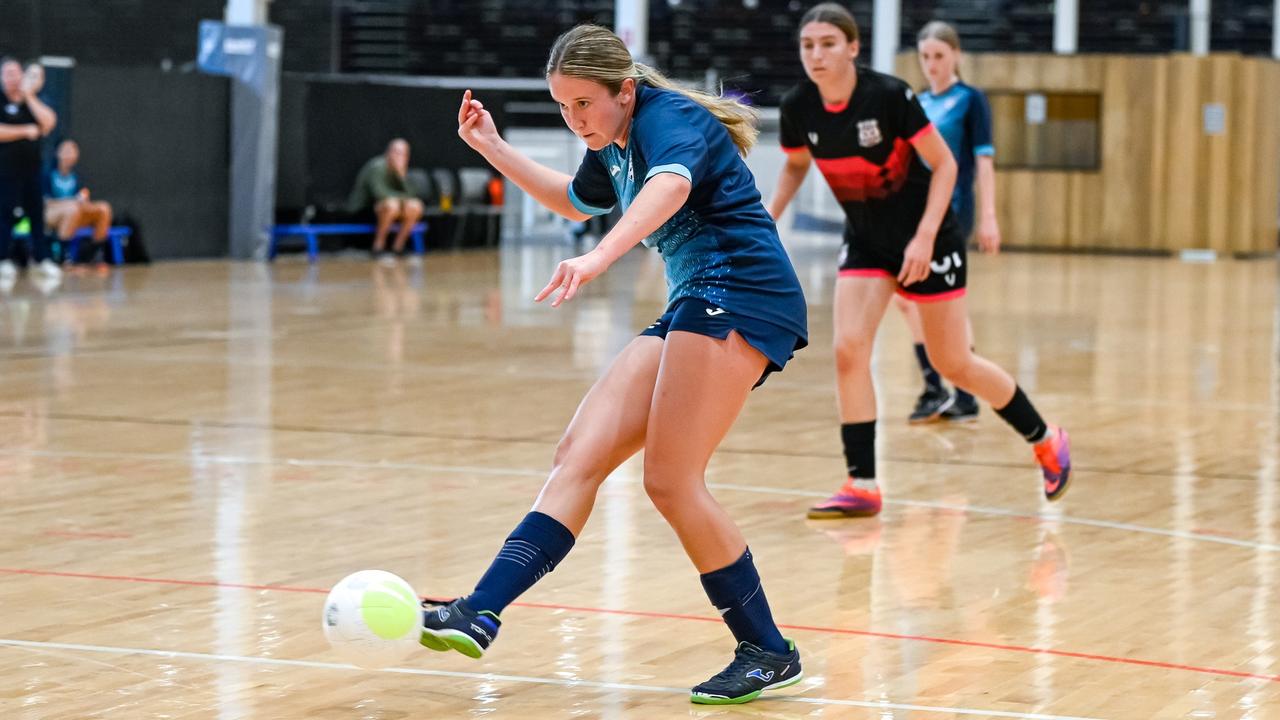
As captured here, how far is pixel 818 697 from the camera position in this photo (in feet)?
12.9

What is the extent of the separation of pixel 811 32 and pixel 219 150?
1484 centimetres

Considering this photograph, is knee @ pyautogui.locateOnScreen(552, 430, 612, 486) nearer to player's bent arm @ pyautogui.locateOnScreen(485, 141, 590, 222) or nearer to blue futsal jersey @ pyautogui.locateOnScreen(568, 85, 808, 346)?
blue futsal jersey @ pyautogui.locateOnScreen(568, 85, 808, 346)

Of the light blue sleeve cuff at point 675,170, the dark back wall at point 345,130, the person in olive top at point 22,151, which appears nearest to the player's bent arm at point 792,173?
the light blue sleeve cuff at point 675,170

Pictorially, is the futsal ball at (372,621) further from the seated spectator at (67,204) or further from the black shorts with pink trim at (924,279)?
the seated spectator at (67,204)

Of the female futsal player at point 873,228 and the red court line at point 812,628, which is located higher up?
the female futsal player at point 873,228

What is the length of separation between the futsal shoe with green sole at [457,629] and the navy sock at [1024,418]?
3.20 meters

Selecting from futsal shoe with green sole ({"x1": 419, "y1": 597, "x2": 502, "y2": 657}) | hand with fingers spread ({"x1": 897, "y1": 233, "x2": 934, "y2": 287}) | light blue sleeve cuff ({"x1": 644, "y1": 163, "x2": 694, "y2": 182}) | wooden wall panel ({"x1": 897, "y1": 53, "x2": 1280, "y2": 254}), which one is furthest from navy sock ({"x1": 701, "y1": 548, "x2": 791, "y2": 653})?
wooden wall panel ({"x1": 897, "y1": 53, "x2": 1280, "y2": 254})

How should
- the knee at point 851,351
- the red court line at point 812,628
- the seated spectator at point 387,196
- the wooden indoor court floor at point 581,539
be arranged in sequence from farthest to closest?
1. the seated spectator at point 387,196
2. the knee at point 851,351
3. the red court line at point 812,628
4. the wooden indoor court floor at point 581,539

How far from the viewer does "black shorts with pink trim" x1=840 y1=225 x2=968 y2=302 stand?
6.39 meters

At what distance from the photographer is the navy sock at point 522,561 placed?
146 inches

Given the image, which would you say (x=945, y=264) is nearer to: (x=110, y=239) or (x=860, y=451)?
(x=860, y=451)

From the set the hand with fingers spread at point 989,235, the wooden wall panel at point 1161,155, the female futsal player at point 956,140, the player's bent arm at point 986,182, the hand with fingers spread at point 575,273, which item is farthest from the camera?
the wooden wall panel at point 1161,155

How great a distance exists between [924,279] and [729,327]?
2.61m

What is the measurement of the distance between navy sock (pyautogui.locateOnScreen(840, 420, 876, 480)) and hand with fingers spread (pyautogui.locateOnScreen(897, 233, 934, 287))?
0.52 meters
